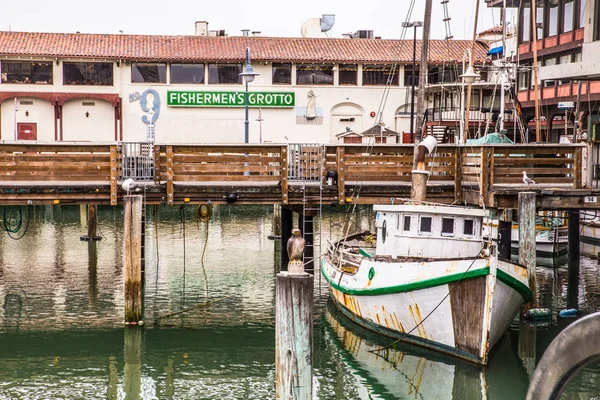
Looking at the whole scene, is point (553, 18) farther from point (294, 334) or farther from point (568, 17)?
point (294, 334)

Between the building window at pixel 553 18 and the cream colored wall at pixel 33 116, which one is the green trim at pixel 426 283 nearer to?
the building window at pixel 553 18

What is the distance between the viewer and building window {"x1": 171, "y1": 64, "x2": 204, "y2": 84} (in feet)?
187

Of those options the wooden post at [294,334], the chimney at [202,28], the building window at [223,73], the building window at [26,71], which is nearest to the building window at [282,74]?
the building window at [223,73]

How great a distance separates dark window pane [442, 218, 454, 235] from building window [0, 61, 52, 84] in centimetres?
4024

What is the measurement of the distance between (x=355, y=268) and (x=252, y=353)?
447cm

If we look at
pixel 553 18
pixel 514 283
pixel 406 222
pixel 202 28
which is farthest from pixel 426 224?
pixel 202 28

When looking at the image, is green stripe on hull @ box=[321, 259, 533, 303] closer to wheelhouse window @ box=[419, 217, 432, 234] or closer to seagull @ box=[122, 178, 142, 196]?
wheelhouse window @ box=[419, 217, 432, 234]

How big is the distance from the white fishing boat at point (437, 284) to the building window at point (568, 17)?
90.8ft

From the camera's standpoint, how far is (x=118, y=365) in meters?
19.6

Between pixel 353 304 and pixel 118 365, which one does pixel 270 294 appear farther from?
→ pixel 118 365

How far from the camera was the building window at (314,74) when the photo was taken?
5791cm

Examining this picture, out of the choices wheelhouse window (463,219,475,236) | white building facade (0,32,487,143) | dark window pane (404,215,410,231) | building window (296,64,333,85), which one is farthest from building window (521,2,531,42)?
dark window pane (404,215,410,231)

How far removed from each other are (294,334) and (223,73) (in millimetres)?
46781

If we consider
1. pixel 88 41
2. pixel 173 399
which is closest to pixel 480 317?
pixel 173 399
